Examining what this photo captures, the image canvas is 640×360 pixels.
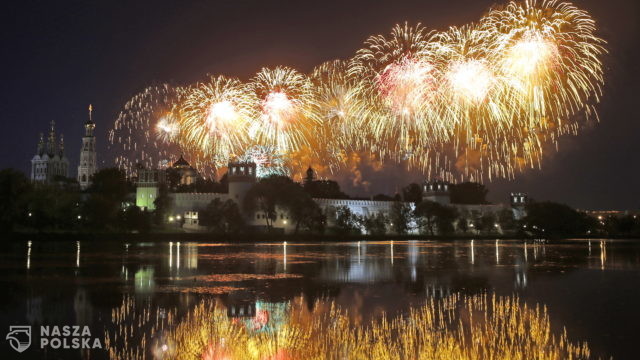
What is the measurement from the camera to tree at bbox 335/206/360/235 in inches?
2886

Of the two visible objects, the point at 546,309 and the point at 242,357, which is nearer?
the point at 242,357

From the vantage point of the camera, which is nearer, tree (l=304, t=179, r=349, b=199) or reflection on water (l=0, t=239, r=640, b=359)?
reflection on water (l=0, t=239, r=640, b=359)

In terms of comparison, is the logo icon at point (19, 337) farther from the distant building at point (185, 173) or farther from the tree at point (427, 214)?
the distant building at point (185, 173)

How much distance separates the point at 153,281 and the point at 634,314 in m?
12.6

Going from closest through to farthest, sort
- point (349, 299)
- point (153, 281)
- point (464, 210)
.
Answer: point (349, 299)
point (153, 281)
point (464, 210)

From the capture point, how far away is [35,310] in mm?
12867

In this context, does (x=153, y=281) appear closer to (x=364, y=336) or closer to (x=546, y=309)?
(x=364, y=336)

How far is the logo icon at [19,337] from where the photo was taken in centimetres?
969

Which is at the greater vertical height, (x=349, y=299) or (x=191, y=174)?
(x=191, y=174)

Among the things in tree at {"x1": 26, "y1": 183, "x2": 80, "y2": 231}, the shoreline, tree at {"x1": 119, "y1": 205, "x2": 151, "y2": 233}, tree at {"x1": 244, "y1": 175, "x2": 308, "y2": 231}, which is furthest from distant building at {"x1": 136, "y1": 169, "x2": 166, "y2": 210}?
the shoreline

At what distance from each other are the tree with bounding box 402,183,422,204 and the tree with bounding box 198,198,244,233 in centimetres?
4165

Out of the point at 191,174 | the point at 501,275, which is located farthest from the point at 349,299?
the point at 191,174

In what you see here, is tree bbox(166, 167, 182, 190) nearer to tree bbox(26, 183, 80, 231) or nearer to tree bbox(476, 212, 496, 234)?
tree bbox(26, 183, 80, 231)

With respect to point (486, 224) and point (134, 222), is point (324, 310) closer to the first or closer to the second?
point (134, 222)
